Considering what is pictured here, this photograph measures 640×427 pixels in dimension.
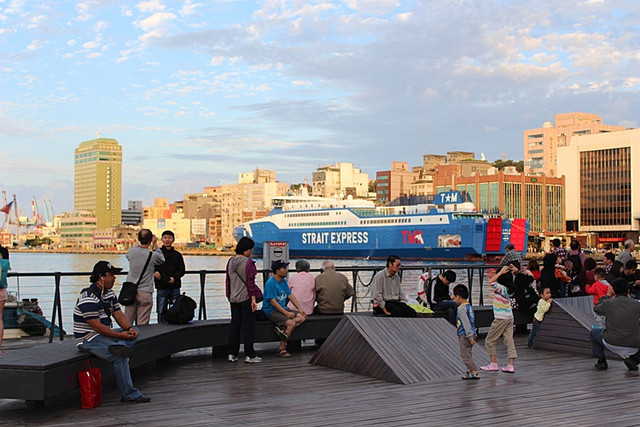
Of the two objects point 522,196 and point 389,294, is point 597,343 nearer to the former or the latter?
point 389,294

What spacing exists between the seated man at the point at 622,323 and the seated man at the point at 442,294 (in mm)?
2105

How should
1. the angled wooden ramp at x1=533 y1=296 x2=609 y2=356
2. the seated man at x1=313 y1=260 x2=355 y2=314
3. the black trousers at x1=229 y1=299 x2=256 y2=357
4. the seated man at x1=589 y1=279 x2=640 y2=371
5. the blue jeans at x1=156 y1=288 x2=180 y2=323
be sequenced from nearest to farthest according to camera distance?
the seated man at x1=589 y1=279 x2=640 y2=371 < the black trousers at x1=229 y1=299 x2=256 y2=357 < the blue jeans at x1=156 y1=288 x2=180 y2=323 < the angled wooden ramp at x1=533 y1=296 x2=609 y2=356 < the seated man at x1=313 y1=260 x2=355 y2=314

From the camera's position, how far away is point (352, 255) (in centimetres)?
8581

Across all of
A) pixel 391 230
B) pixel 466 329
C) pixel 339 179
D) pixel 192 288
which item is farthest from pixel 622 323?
pixel 339 179

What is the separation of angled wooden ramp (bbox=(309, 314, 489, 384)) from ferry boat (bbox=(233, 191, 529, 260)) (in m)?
66.8

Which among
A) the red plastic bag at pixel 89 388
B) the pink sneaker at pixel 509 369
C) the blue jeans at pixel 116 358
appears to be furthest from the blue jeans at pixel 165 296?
the pink sneaker at pixel 509 369

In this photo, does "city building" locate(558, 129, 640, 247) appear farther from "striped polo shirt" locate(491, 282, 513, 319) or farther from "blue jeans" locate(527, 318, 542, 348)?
"striped polo shirt" locate(491, 282, 513, 319)

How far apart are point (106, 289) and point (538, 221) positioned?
131m

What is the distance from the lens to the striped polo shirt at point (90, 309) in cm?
609

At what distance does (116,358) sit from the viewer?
630 centimetres

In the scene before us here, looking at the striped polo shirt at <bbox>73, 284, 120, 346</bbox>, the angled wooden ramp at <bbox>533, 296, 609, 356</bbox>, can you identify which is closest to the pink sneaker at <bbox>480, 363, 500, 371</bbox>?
the angled wooden ramp at <bbox>533, 296, 609, 356</bbox>

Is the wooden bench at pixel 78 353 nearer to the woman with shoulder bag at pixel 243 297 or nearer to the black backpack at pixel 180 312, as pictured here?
the black backpack at pixel 180 312

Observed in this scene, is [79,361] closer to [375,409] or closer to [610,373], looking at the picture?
[375,409]

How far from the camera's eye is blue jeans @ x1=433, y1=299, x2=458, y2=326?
971 centimetres
